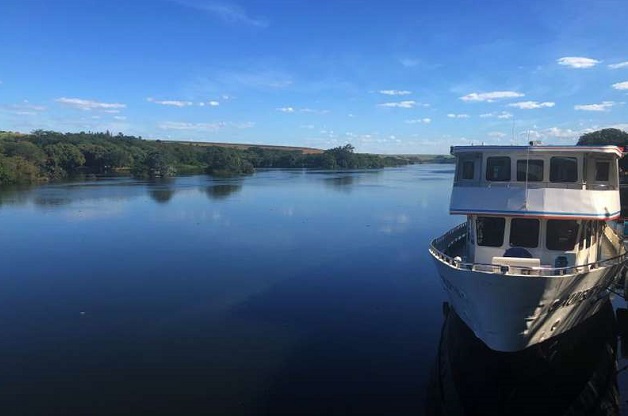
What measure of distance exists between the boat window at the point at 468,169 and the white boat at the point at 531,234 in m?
0.03

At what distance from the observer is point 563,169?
1391 centimetres

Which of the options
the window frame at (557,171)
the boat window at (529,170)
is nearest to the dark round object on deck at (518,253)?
the boat window at (529,170)

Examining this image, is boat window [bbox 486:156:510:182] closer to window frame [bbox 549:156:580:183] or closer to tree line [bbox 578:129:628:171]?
window frame [bbox 549:156:580:183]

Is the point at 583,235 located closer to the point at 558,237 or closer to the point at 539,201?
the point at 558,237

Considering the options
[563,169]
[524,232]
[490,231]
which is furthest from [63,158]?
[563,169]

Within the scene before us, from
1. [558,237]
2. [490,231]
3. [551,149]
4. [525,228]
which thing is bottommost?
[558,237]

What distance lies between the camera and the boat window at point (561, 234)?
1345 cm

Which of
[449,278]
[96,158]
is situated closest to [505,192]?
[449,278]

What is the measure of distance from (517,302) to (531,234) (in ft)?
10.2

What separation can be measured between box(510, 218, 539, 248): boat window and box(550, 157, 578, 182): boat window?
152 cm

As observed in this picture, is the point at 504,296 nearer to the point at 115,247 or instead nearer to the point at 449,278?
the point at 449,278

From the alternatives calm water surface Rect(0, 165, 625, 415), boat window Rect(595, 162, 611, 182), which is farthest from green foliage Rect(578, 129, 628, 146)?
boat window Rect(595, 162, 611, 182)

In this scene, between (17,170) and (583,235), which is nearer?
(583,235)

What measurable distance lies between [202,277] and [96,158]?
339 feet
